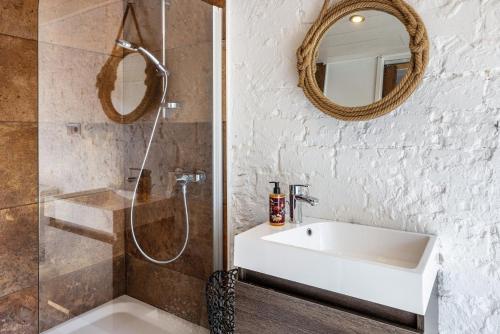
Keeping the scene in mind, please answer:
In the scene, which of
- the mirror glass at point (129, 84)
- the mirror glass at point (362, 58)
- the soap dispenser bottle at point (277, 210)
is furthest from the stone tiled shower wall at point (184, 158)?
→ the mirror glass at point (362, 58)

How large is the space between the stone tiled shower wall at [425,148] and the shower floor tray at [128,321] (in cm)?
79

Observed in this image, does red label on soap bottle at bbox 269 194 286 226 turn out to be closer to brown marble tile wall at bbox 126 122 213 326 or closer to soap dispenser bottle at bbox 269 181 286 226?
soap dispenser bottle at bbox 269 181 286 226

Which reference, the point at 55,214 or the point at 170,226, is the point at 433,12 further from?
the point at 55,214

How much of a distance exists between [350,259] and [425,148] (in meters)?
0.57

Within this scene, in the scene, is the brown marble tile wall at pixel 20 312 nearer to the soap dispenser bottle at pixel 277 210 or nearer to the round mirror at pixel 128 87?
the round mirror at pixel 128 87

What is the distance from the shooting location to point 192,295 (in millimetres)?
1812

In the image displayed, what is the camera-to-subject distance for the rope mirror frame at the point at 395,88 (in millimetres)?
1259

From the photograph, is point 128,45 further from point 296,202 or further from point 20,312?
point 20,312

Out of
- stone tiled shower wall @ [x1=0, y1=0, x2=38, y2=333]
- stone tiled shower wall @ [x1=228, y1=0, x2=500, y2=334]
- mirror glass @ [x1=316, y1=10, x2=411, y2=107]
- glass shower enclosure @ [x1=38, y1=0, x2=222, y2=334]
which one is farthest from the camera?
glass shower enclosure @ [x1=38, y1=0, x2=222, y2=334]

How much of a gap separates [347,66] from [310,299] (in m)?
0.93

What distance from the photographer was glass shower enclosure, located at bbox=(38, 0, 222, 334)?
166cm

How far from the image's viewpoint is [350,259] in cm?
101

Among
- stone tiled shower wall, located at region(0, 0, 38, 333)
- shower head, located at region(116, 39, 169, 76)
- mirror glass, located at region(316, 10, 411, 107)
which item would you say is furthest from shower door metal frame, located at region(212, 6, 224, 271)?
stone tiled shower wall, located at region(0, 0, 38, 333)

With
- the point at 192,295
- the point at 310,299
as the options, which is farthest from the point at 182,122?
the point at 310,299
